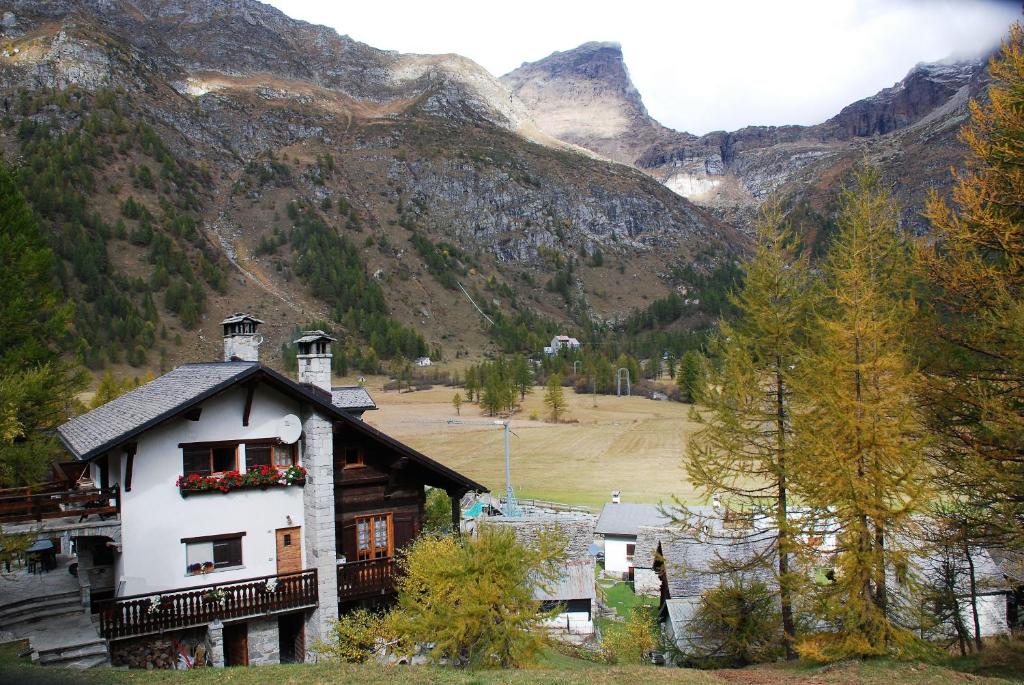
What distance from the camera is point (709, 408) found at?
71.2ft

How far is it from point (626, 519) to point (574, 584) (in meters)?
14.0

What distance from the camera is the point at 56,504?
19.8m

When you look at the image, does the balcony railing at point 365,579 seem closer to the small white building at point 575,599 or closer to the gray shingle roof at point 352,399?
the gray shingle roof at point 352,399

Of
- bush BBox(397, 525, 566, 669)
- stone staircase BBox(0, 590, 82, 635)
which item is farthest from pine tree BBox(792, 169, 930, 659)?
stone staircase BBox(0, 590, 82, 635)

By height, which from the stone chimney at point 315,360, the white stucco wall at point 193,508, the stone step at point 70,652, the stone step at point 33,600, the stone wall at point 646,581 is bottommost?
the stone wall at point 646,581

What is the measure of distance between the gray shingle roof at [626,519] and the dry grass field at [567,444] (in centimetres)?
573

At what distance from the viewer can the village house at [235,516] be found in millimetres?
18719

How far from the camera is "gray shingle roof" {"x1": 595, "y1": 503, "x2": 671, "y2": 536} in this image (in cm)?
4150

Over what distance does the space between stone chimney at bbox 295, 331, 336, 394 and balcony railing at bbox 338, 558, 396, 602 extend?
223 inches

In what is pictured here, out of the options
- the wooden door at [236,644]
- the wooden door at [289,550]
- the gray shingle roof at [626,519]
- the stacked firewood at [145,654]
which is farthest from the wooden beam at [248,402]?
the gray shingle roof at [626,519]

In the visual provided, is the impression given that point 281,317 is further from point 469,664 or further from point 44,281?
point 469,664

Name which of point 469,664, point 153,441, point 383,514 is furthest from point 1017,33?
point 153,441

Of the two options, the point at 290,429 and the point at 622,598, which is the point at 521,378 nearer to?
the point at 622,598

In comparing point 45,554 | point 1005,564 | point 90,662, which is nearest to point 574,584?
point 1005,564
